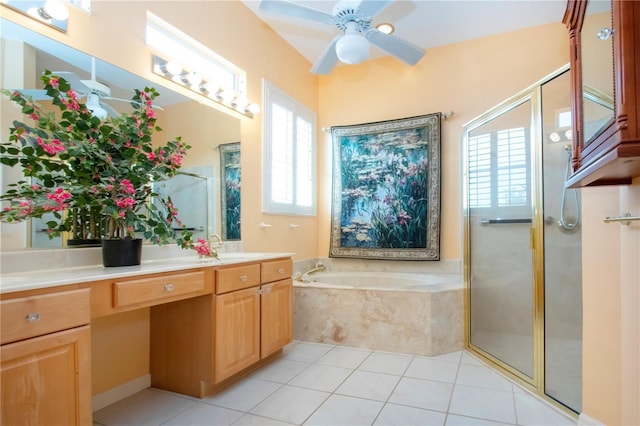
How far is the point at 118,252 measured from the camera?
5.36ft

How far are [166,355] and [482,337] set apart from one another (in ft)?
7.79

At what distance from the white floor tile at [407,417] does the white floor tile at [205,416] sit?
776 millimetres

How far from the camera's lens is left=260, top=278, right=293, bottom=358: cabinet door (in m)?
2.31

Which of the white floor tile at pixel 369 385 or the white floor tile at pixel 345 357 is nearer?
the white floor tile at pixel 369 385

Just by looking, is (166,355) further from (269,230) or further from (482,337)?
(482,337)

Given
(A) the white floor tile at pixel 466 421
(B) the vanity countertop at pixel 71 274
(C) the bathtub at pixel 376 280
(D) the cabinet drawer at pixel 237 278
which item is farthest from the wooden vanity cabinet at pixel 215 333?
(A) the white floor tile at pixel 466 421

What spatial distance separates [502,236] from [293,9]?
235 centimetres

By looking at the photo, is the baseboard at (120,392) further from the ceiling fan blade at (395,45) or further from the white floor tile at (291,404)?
the ceiling fan blade at (395,45)

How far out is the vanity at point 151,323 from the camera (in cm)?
108

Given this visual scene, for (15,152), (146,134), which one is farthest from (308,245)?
(15,152)

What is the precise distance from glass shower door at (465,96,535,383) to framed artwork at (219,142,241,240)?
2075 mm

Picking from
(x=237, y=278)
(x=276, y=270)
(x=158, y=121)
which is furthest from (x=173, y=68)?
(x=276, y=270)

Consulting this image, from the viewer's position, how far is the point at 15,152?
1413 millimetres

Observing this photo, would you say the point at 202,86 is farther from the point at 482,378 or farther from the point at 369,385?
the point at 482,378
